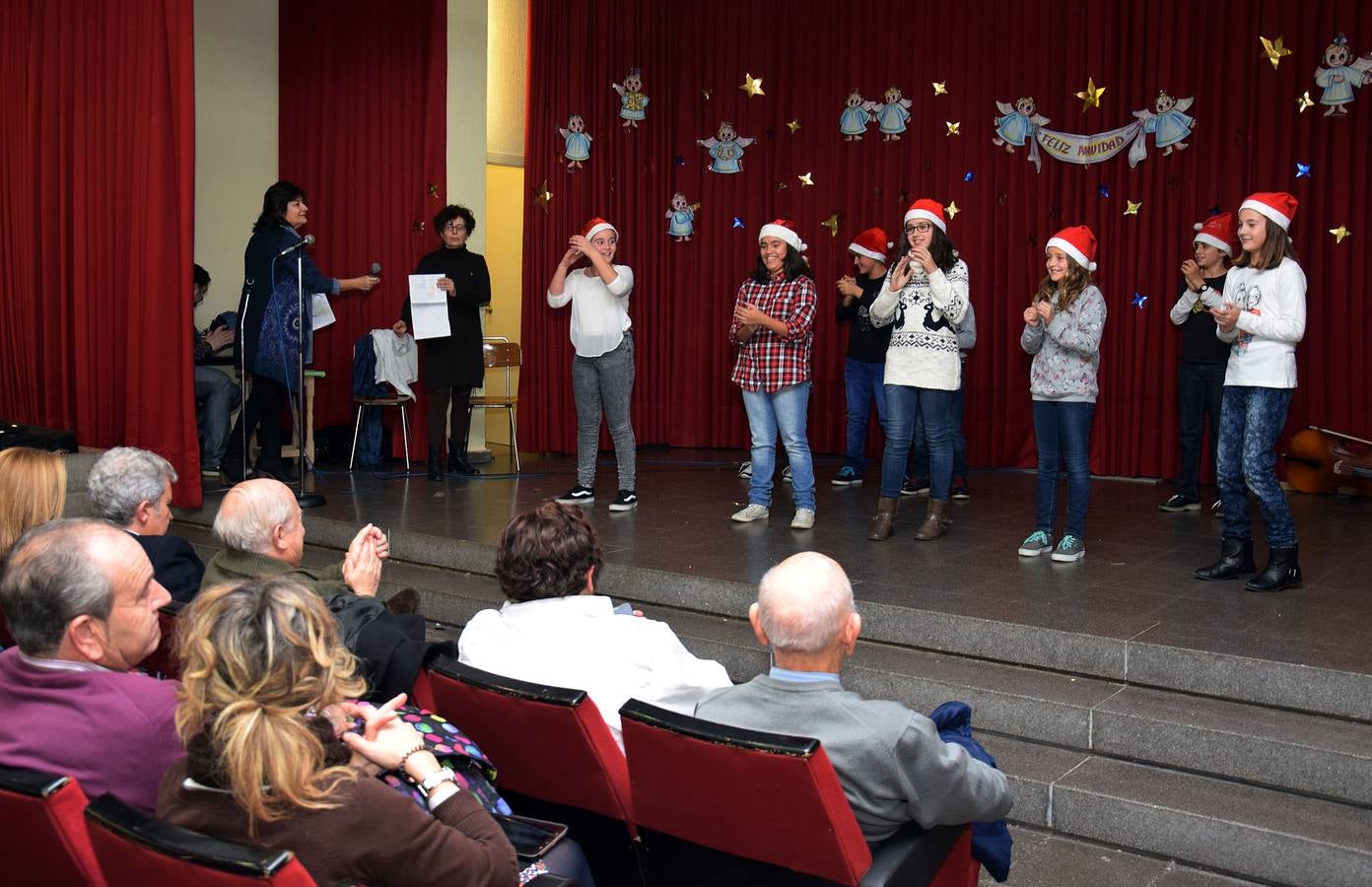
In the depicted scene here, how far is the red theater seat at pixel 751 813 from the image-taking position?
6.33 ft

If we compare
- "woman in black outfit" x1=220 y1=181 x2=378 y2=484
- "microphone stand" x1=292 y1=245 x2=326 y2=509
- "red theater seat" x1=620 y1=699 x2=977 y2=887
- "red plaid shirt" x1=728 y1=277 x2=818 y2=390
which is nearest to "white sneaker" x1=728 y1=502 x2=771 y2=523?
"red plaid shirt" x1=728 y1=277 x2=818 y2=390

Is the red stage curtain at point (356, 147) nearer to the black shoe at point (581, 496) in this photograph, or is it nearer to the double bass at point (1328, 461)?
the black shoe at point (581, 496)

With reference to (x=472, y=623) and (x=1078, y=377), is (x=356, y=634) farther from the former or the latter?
(x=1078, y=377)

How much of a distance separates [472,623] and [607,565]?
2253 millimetres

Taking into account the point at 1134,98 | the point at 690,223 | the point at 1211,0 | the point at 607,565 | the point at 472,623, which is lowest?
the point at 607,565

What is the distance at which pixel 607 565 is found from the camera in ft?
16.2

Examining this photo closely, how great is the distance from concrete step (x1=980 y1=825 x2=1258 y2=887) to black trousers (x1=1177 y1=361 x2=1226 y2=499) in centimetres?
361

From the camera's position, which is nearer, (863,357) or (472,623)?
(472,623)

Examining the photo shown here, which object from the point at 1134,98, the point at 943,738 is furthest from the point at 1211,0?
the point at 943,738

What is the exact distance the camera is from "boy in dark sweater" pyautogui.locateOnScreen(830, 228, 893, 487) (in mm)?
7289

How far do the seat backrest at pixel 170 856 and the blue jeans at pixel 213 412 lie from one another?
578 centimetres

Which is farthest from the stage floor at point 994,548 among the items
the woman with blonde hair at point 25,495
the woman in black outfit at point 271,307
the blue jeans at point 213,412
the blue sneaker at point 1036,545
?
the woman with blonde hair at point 25,495

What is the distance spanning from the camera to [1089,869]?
3.04 metres

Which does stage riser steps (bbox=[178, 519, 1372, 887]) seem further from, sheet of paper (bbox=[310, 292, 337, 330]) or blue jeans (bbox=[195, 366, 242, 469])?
sheet of paper (bbox=[310, 292, 337, 330])
